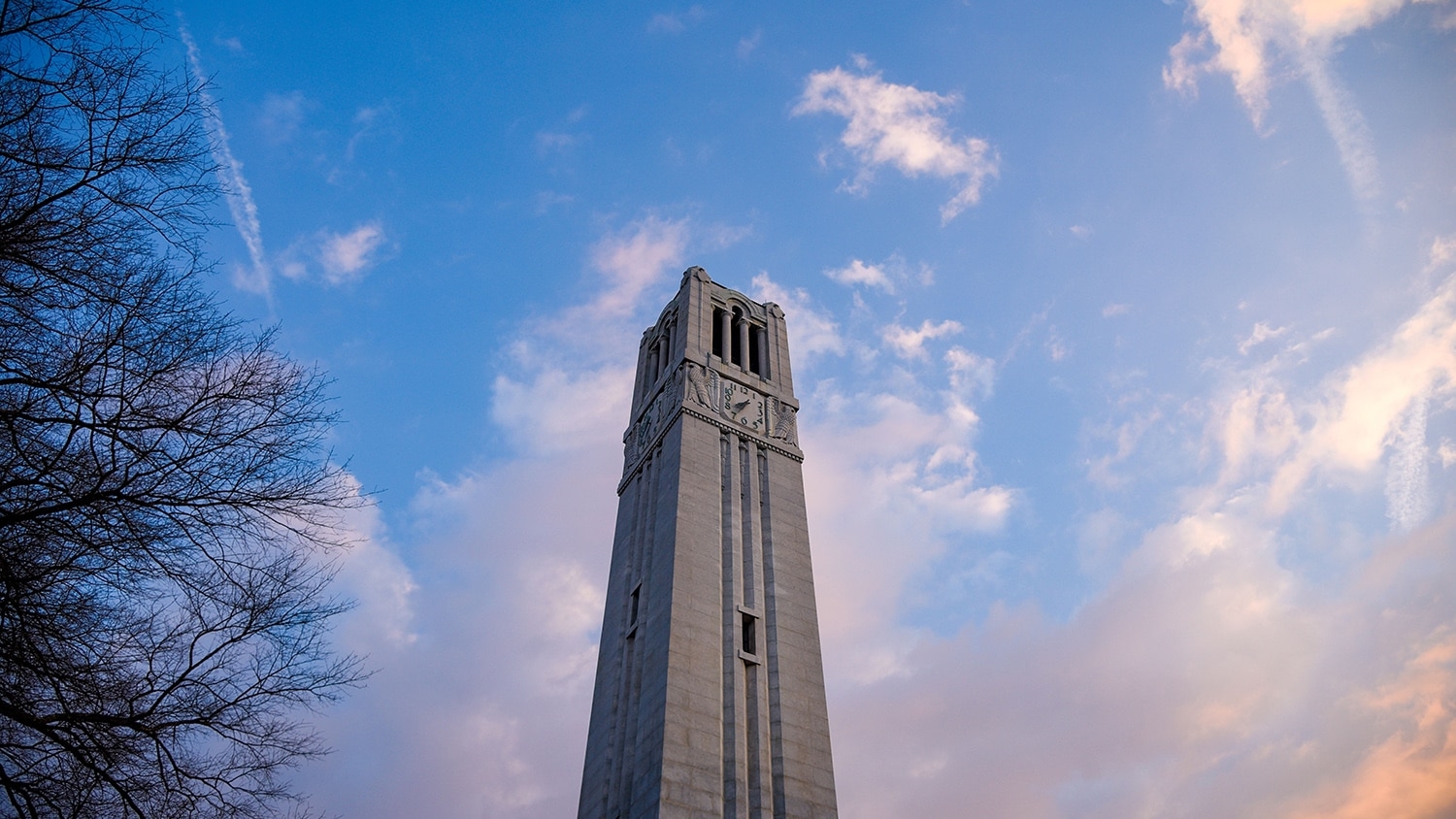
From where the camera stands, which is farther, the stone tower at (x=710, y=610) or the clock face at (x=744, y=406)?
the clock face at (x=744, y=406)

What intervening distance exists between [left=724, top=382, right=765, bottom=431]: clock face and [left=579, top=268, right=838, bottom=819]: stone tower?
8 cm

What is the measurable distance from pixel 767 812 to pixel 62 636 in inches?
892

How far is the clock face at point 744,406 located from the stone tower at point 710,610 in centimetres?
8

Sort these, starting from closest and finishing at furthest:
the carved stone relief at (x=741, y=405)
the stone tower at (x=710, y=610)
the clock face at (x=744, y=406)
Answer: the stone tower at (x=710, y=610) < the carved stone relief at (x=741, y=405) < the clock face at (x=744, y=406)

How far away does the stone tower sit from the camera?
92.9 ft

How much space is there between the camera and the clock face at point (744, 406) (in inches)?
1594

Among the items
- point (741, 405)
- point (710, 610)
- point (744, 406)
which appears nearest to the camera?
point (710, 610)

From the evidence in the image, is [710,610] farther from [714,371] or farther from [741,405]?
[714,371]

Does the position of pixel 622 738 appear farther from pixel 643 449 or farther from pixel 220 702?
pixel 220 702

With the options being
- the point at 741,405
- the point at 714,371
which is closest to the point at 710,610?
the point at 741,405

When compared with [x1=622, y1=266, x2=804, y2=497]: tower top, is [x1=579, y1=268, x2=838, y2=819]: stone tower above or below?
below

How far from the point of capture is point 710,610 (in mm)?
32000

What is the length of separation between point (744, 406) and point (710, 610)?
11.8 meters

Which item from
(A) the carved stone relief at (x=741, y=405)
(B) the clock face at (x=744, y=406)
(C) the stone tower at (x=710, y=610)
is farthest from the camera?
(B) the clock face at (x=744, y=406)
